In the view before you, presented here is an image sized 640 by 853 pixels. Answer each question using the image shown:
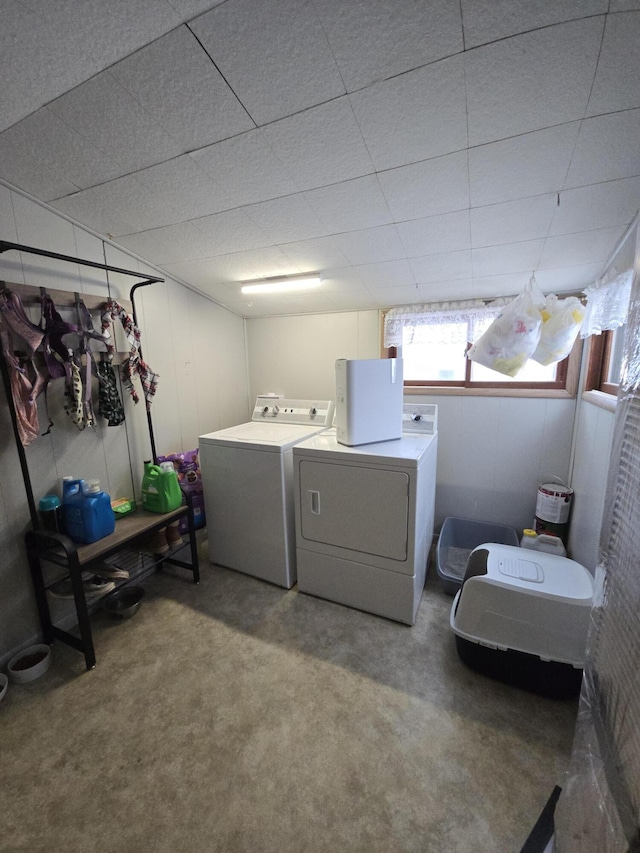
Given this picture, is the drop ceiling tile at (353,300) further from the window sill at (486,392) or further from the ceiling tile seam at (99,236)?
the ceiling tile seam at (99,236)

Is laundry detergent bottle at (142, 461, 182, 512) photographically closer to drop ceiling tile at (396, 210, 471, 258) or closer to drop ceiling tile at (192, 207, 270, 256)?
drop ceiling tile at (192, 207, 270, 256)

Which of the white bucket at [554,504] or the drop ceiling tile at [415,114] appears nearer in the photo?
the drop ceiling tile at [415,114]

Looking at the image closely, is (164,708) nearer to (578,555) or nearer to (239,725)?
(239,725)

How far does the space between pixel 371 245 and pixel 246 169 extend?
0.82 metres

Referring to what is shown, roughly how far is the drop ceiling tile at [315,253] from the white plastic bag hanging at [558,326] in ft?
4.11

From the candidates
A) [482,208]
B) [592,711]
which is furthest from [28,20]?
[592,711]

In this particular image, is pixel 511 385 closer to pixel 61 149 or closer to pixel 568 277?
pixel 568 277

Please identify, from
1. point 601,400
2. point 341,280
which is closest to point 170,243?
point 341,280

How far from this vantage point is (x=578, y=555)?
2002mm

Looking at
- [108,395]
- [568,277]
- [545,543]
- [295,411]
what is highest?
[568,277]

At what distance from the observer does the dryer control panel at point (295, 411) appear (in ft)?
9.10

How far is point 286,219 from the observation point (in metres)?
Answer: 1.77

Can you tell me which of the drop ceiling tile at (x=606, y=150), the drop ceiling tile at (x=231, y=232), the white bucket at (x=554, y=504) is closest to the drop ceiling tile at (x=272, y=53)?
the drop ceiling tile at (x=231, y=232)

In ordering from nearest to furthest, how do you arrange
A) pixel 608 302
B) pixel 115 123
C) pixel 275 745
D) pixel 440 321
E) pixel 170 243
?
pixel 115 123 → pixel 275 745 → pixel 608 302 → pixel 170 243 → pixel 440 321
